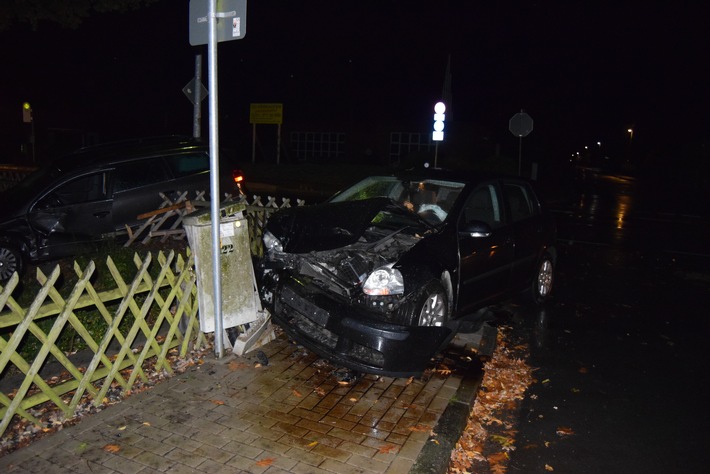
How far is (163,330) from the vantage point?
5.64 m

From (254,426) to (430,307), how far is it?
1.95 meters

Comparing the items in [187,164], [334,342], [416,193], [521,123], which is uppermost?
[521,123]

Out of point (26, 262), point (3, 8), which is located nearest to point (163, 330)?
point (26, 262)

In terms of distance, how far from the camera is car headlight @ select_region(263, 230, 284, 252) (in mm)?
5363

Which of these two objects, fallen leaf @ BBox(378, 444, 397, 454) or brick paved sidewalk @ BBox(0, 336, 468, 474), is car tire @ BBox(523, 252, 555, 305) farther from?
fallen leaf @ BBox(378, 444, 397, 454)

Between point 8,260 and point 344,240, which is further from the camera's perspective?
point 8,260

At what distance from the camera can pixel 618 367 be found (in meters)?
5.64

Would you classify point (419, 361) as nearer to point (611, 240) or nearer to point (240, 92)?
point (611, 240)

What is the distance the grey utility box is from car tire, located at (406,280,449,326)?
5.27ft

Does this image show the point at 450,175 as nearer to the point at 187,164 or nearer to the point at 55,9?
the point at 187,164

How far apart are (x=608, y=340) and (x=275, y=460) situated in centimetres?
460

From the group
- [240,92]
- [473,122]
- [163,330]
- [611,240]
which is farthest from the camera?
[240,92]

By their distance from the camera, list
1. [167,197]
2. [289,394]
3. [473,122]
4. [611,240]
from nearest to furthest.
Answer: [289,394] < [167,197] < [611,240] < [473,122]

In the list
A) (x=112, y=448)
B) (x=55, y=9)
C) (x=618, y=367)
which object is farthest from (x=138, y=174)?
(x=618, y=367)
